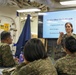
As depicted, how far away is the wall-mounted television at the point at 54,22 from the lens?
5141mm

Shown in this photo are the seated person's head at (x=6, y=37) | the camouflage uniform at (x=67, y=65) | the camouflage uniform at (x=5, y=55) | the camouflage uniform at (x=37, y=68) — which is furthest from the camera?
the seated person's head at (x=6, y=37)

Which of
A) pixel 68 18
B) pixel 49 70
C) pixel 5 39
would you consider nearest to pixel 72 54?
pixel 49 70

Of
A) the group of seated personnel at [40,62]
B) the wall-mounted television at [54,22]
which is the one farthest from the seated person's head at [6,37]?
the wall-mounted television at [54,22]

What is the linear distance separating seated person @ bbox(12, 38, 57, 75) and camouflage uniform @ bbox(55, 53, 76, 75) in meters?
0.24

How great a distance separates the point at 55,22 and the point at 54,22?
0.10 ft

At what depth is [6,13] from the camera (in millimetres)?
7121

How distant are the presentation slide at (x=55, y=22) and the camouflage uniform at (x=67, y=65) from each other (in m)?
3.18

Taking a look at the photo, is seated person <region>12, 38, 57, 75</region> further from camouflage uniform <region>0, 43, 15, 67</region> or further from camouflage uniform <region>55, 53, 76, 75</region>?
camouflage uniform <region>0, 43, 15, 67</region>

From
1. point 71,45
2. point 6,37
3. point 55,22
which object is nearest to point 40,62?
point 71,45

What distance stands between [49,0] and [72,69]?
3.04 meters

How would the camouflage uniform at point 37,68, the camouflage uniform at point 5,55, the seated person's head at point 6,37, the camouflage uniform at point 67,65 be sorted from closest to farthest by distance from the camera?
the camouflage uniform at point 37,68 → the camouflage uniform at point 67,65 → the camouflage uniform at point 5,55 → the seated person's head at point 6,37

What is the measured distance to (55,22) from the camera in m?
5.33

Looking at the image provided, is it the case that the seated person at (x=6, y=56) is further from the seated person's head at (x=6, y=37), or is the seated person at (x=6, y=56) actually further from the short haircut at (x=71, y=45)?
the short haircut at (x=71, y=45)

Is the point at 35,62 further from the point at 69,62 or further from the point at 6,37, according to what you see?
the point at 6,37
